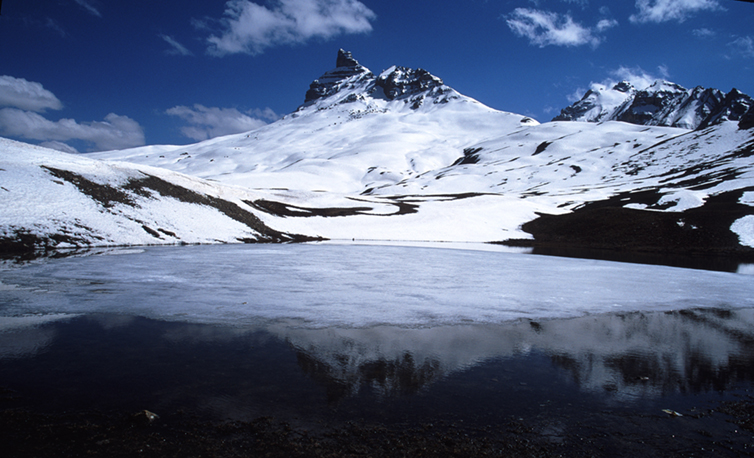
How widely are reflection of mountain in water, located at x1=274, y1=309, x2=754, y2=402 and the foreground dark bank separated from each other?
55mm

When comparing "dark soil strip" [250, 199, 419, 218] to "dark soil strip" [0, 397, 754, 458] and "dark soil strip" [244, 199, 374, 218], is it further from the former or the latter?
"dark soil strip" [0, 397, 754, 458]

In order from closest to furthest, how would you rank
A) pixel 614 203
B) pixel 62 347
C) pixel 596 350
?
pixel 62 347 < pixel 596 350 < pixel 614 203

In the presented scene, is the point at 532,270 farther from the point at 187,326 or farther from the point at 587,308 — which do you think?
the point at 187,326

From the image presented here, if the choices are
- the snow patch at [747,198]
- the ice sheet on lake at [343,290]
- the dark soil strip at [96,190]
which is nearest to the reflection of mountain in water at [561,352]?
the ice sheet on lake at [343,290]

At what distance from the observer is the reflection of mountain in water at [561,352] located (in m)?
7.34

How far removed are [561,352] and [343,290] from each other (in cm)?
853

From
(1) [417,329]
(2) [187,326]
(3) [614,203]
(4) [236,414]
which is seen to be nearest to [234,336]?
(2) [187,326]

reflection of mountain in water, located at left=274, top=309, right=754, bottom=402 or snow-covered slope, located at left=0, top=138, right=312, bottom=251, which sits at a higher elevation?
snow-covered slope, located at left=0, top=138, right=312, bottom=251

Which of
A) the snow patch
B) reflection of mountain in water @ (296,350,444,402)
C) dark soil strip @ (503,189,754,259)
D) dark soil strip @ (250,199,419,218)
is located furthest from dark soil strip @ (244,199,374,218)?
the snow patch

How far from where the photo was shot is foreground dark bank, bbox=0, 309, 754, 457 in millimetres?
5172

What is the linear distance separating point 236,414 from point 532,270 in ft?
67.2

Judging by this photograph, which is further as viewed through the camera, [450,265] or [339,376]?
[450,265]

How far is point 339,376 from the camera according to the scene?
734 centimetres

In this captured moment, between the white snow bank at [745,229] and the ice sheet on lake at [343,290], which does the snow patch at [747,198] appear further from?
the ice sheet on lake at [343,290]
